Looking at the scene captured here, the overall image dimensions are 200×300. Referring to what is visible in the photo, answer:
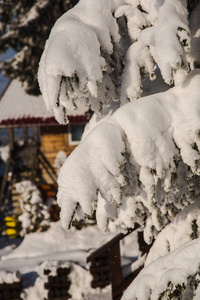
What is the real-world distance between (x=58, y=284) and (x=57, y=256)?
2.55m

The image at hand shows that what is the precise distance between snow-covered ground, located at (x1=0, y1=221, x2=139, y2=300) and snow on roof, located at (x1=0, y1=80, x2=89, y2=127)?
14.9 ft

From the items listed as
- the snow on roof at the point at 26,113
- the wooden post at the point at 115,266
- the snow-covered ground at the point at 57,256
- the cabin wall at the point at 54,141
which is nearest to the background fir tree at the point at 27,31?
the snow on roof at the point at 26,113

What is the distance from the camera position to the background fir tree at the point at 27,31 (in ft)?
38.7

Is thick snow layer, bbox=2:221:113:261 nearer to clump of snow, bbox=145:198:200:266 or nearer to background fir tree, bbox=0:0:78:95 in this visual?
background fir tree, bbox=0:0:78:95

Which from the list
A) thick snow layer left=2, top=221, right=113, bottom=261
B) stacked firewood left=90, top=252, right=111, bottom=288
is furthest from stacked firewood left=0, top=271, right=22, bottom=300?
thick snow layer left=2, top=221, right=113, bottom=261

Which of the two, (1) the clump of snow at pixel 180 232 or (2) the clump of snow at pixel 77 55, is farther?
(1) the clump of snow at pixel 180 232

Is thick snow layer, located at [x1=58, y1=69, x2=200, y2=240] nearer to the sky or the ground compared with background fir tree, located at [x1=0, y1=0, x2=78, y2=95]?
nearer to the sky

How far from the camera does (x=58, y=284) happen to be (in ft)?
31.7

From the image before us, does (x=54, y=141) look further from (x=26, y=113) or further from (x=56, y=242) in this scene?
(x=56, y=242)

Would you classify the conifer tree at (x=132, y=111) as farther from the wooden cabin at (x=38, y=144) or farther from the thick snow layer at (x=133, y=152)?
the wooden cabin at (x=38, y=144)

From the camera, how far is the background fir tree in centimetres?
1178

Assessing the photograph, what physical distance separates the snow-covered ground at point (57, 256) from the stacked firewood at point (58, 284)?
0.19m

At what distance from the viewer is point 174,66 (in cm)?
254

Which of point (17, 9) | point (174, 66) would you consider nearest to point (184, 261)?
point (174, 66)
